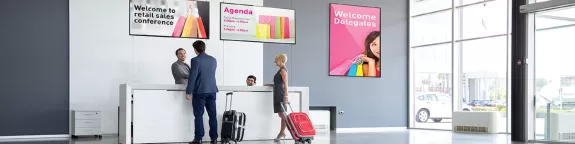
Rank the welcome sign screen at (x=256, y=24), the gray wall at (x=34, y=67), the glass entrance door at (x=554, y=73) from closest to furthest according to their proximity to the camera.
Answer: the glass entrance door at (x=554, y=73), the gray wall at (x=34, y=67), the welcome sign screen at (x=256, y=24)

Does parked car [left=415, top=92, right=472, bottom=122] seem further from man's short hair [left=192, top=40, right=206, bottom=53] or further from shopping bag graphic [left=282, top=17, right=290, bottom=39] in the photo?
man's short hair [left=192, top=40, right=206, bottom=53]

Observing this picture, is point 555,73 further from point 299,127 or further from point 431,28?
point 431,28

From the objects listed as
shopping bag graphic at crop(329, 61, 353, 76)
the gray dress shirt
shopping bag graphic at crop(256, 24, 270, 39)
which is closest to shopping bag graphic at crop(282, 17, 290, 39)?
shopping bag graphic at crop(256, 24, 270, 39)

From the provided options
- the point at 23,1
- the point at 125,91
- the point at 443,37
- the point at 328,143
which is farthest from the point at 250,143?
the point at 443,37

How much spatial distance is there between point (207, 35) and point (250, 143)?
3.58 meters

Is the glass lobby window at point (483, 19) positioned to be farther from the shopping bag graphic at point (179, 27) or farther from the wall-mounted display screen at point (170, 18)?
the shopping bag graphic at point (179, 27)

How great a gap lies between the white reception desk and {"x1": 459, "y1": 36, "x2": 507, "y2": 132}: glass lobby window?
4.84 metres

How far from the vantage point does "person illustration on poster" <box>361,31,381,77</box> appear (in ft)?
41.2

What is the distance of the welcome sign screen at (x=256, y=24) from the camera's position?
437 inches

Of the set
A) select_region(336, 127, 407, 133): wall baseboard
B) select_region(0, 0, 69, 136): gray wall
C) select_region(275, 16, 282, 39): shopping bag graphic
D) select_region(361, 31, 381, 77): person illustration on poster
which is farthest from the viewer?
select_region(361, 31, 381, 77): person illustration on poster

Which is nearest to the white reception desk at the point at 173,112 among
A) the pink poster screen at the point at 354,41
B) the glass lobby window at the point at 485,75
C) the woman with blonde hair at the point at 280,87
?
the woman with blonde hair at the point at 280,87

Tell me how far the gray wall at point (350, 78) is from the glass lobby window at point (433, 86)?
269 millimetres

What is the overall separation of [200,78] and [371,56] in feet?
19.0

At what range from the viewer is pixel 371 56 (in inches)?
497
